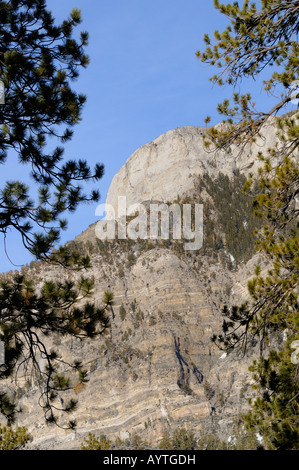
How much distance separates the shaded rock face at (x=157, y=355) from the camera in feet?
217

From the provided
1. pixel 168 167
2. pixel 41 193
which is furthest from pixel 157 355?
pixel 41 193

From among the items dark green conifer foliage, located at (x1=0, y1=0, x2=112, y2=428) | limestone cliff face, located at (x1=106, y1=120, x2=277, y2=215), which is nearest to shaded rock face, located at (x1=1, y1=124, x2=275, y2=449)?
limestone cliff face, located at (x1=106, y1=120, x2=277, y2=215)

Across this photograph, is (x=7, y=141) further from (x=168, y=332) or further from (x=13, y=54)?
(x=168, y=332)

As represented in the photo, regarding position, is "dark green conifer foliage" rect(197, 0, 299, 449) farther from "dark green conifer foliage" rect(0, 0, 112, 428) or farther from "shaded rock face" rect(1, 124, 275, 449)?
"shaded rock face" rect(1, 124, 275, 449)

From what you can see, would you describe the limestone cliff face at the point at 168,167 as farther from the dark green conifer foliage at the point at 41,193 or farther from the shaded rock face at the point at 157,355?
the dark green conifer foliage at the point at 41,193

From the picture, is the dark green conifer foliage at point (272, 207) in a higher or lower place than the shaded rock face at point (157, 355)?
lower

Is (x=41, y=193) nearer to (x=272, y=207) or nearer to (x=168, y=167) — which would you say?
(x=272, y=207)

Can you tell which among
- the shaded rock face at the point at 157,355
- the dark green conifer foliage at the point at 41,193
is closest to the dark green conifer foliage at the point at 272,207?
the dark green conifer foliage at the point at 41,193

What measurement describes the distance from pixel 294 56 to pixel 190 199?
91697 mm

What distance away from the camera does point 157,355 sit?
73.4m

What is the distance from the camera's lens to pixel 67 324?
318 inches

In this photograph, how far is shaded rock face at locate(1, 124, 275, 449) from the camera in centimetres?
6619

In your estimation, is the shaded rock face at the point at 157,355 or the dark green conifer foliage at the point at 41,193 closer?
the dark green conifer foliage at the point at 41,193

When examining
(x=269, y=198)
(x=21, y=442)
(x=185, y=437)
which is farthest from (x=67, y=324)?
(x=185, y=437)
